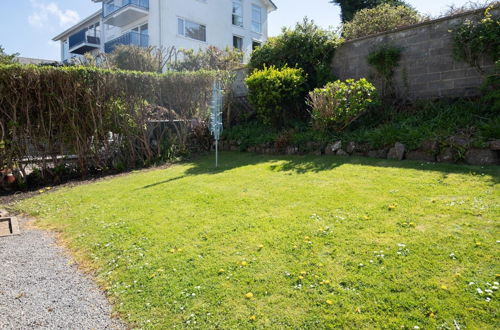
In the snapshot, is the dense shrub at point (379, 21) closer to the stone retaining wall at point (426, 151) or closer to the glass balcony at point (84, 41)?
the stone retaining wall at point (426, 151)

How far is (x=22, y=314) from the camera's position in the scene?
9.58 ft

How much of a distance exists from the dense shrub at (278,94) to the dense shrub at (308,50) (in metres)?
0.42

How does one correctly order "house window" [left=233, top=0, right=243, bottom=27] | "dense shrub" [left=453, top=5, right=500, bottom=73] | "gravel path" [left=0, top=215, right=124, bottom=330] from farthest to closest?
"house window" [left=233, top=0, right=243, bottom=27], "dense shrub" [left=453, top=5, right=500, bottom=73], "gravel path" [left=0, top=215, right=124, bottom=330]

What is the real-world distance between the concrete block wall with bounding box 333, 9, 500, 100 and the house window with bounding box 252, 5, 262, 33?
18966 mm

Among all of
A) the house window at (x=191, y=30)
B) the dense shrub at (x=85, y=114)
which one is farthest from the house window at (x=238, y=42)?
the dense shrub at (x=85, y=114)

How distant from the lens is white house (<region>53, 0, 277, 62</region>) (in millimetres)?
21344

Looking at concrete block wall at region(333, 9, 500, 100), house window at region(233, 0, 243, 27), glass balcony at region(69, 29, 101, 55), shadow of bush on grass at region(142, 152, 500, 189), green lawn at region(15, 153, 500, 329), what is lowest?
green lawn at region(15, 153, 500, 329)

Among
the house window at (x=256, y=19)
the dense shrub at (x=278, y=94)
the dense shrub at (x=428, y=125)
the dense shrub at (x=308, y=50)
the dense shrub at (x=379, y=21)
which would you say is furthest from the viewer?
the house window at (x=256, y=19)

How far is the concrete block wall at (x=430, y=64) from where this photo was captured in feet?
25.8

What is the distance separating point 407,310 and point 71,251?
3.92 meters

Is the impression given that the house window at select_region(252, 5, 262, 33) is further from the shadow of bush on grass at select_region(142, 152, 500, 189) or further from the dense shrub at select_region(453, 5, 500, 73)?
the dense shrub at select_region(453, 5, 500, 73)

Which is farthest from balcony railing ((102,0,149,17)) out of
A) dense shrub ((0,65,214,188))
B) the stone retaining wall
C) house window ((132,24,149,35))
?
the stone retaining wall

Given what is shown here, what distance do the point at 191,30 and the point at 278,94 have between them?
15.5m

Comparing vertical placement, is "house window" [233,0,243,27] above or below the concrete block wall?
above
